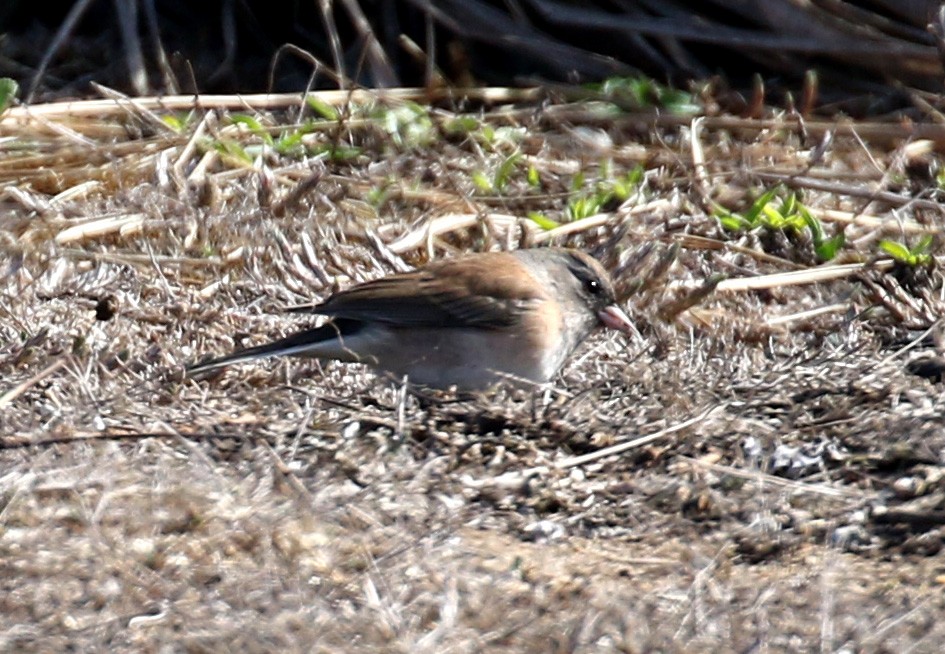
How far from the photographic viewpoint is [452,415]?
3689 mm

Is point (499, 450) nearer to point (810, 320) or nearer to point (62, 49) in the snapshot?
point (810, 320)

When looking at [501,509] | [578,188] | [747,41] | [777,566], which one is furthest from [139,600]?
[747,41]

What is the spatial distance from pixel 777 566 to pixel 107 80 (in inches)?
152

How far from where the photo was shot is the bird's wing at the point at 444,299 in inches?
160

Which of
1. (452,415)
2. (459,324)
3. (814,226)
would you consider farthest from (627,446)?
(814,226)

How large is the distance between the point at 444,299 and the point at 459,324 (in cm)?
7

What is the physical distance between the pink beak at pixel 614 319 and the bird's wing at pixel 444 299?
22 cm

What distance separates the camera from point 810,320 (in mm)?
4500

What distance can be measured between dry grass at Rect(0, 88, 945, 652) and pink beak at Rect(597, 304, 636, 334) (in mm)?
90

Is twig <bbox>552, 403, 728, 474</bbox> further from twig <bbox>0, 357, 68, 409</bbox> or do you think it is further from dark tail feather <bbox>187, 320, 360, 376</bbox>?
twig <bbox>0, 357, 68, 409</bbox>

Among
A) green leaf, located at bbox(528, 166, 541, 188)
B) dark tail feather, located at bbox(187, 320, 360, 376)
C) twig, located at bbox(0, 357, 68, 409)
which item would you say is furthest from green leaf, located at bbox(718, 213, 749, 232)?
twig, located at bbox(0, 357, 68, 409)

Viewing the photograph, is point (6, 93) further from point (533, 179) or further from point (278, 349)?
point (278, 349)

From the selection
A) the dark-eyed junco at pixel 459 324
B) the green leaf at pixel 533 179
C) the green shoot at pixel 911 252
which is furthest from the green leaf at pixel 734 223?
the dark-eyed junco at pixel 459 324

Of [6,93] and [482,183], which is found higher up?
[6,93]
